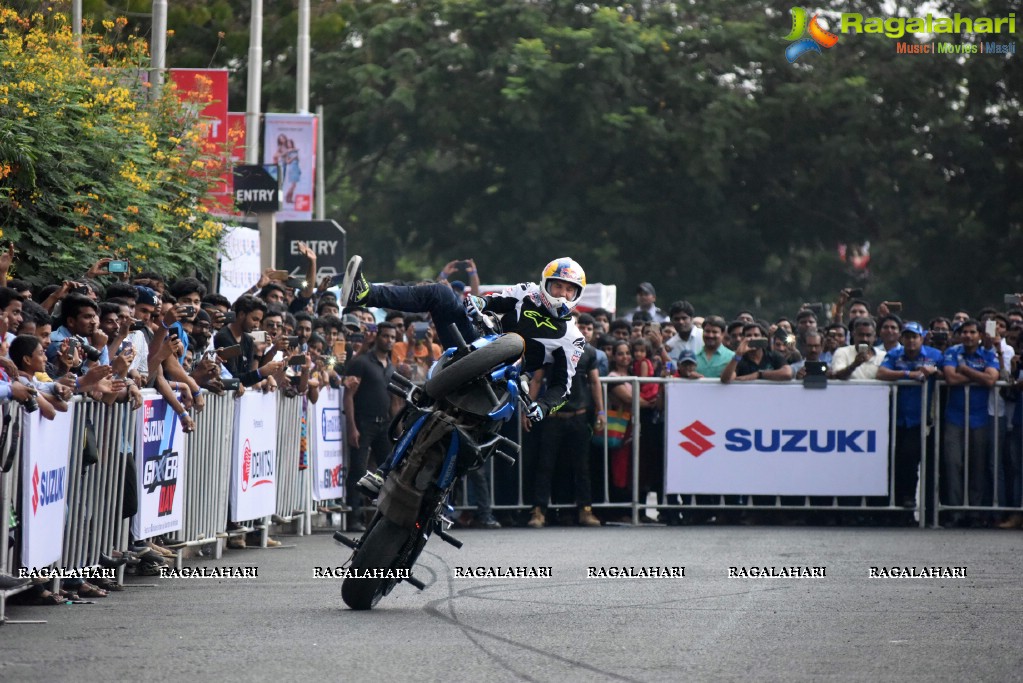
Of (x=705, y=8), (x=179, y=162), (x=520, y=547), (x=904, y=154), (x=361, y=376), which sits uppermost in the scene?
(x=705, y=8)

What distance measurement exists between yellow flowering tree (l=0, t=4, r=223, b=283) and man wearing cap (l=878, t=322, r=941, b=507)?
7.31m

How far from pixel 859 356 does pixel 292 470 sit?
6196mm

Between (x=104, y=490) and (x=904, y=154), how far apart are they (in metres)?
32.3

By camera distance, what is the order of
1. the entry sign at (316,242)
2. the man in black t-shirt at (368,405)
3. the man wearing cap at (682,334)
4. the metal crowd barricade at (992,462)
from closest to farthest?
the metal crowd barricade at (992,462) → the man in black t-shirt at (368,405) → the man wearing cap at (682,334) → the entry sign at (316,242)

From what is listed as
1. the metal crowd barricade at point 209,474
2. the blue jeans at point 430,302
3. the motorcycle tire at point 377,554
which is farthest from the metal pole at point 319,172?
the motorcycle tire at point 377,554

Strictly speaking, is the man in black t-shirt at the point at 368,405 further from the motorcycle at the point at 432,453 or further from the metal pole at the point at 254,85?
the metal pole at the point at 254,85

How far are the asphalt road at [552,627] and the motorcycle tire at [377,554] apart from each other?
155 mm

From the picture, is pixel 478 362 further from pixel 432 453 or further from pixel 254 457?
pixel 254 457

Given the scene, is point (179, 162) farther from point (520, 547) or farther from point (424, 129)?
point (424, 129)

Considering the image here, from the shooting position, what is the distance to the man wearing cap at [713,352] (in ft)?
62.8

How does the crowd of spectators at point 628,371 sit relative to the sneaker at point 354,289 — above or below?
below

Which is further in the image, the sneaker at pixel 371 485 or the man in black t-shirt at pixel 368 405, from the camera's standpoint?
the man in black t-shirt at pixel 368 405

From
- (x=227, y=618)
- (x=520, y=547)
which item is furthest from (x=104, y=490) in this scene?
(x=520, y=547)

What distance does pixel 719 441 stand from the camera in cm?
1845
